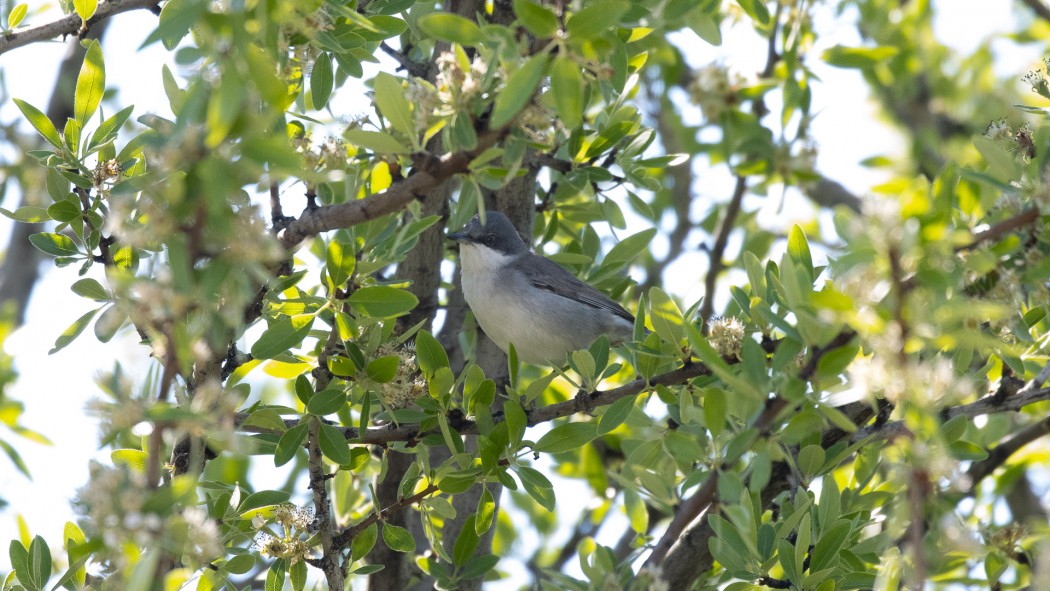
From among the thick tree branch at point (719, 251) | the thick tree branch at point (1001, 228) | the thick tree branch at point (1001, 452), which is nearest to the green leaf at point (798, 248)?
the thick tree branch at point (1001, 228)

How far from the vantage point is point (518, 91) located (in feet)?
8.23

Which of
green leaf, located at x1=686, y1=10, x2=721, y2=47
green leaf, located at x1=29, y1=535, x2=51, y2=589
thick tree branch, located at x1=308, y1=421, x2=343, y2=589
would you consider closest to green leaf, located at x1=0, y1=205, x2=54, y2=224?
green leaf, located at x1=29, y1=535, x2=51, y2=589

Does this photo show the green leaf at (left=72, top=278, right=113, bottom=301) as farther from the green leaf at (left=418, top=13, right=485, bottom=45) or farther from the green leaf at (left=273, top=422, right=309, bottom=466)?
the green leaf at (left=418, top=13, right=485, bottom=45)

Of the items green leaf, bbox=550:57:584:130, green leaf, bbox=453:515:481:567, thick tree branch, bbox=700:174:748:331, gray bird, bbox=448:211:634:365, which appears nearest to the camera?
green leaf, bbox=550:57:584:130

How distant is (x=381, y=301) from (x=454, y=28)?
44.7 inches

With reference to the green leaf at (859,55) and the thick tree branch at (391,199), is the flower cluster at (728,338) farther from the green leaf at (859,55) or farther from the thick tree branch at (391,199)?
the green leaf at (859,55)

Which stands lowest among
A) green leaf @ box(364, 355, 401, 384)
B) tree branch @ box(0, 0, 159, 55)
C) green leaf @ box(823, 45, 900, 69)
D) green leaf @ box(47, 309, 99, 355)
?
green leaf @ box(364, 355, 401, 384)

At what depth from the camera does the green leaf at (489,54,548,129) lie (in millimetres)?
2482

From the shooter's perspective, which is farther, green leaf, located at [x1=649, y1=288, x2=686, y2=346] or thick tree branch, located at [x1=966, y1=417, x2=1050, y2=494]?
thick tree branch, located at [x1=966, y1=417, x2=1050, y2=494]

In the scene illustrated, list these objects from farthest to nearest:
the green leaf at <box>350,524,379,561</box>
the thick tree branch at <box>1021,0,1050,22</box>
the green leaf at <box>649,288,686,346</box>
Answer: the thick tree branch at <box>1021,0,1050,22</box> → the green leaf at <box>350,524,379,561</box> → the green leaf at <box>649,288,686,346</box>

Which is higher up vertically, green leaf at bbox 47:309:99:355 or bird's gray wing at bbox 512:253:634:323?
green leaf at bbox 47:309:99:355

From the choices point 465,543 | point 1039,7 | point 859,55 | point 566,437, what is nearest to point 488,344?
point 465,543

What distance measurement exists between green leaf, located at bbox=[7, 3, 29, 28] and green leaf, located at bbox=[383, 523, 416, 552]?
8.33 feet

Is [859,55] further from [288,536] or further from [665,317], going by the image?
→ [288,536]
